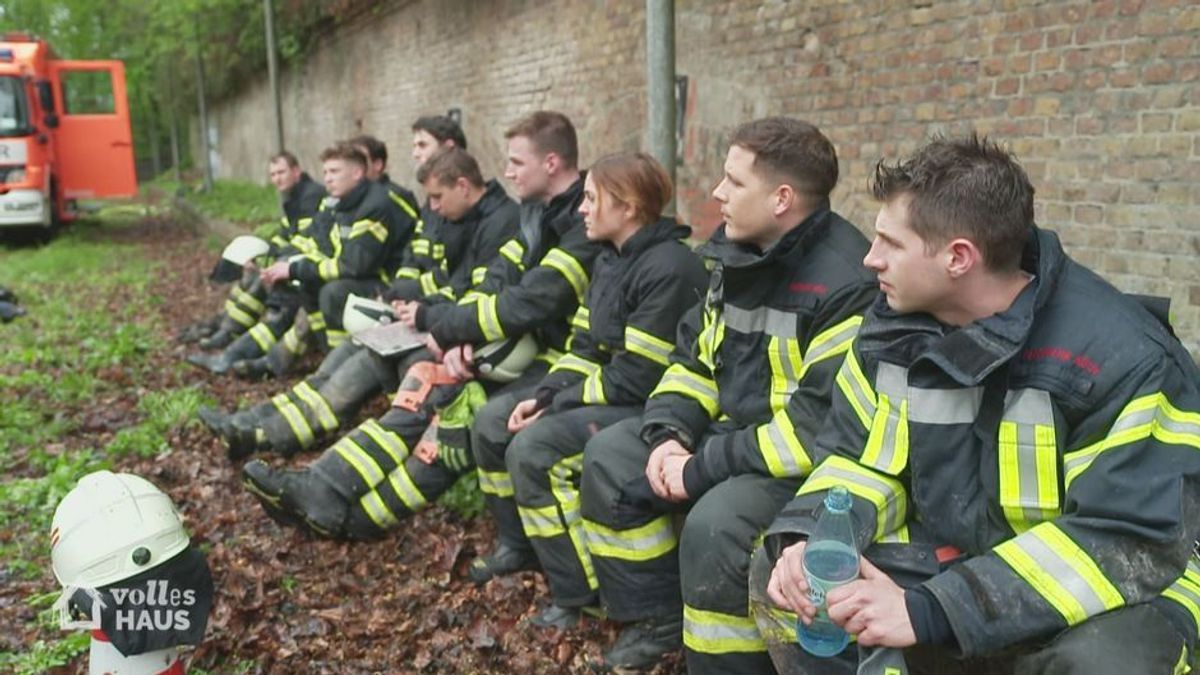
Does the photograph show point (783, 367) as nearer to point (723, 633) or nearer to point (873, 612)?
point (723, 633)

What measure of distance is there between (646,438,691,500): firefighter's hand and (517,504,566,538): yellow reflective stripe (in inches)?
21.8

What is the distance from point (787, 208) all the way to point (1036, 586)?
1.33m

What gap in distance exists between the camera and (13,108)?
1417cm

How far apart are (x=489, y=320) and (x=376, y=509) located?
3.08ft

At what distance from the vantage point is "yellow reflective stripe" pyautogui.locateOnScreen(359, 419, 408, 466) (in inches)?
163

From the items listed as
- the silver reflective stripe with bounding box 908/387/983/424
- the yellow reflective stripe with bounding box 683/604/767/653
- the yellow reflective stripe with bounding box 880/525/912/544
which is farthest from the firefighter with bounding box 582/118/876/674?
the silver reflective stripe with bounding box 908/387/983/424

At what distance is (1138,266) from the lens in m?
4.14

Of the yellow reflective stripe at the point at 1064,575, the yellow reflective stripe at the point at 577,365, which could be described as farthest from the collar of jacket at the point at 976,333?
the yellow reflective stripe at the point at 577,365

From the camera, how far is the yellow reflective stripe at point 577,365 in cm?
371

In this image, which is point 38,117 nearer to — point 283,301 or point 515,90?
point 515,90

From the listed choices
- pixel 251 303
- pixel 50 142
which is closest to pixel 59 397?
pixel 251 303

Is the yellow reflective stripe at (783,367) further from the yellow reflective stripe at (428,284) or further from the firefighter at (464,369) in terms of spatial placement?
the yellow reflective stripe at (428,284)

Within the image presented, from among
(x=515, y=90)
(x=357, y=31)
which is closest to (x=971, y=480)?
(x=515, y=90)

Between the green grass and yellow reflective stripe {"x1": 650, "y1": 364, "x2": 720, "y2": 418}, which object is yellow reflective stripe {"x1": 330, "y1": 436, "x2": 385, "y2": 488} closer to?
the green grass
